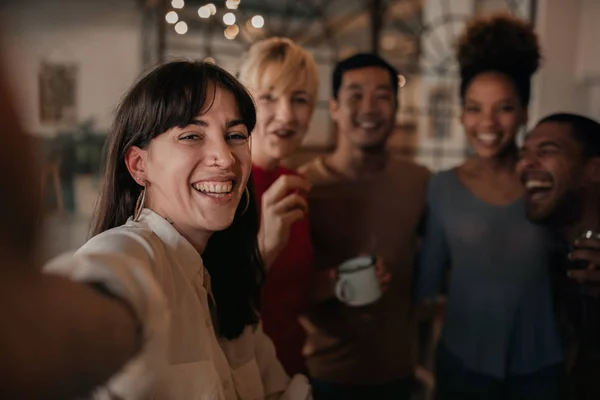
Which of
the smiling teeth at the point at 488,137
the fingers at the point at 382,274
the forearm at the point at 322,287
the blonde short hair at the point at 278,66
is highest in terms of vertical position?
the blonde short hair at the point at 278,66

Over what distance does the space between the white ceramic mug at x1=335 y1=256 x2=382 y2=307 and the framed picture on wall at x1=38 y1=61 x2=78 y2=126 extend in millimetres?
2070

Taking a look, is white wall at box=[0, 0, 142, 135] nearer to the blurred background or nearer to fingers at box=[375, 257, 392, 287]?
the blurred background

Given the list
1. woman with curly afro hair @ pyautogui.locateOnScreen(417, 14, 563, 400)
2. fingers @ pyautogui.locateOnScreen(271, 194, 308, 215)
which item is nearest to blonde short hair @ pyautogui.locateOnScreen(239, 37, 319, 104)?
fingers @ pyautogui.locateOnScreen(271, 194, 308, 215)

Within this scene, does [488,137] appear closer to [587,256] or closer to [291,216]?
[587,256]

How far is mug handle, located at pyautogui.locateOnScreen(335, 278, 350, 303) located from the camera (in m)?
0.97

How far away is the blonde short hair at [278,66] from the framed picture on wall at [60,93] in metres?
1.91

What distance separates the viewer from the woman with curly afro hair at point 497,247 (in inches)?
37.2

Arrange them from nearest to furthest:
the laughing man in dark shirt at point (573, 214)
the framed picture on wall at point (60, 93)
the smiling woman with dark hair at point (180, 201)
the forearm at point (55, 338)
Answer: the forearm at point (55, 338) → the smiling woman with dark hair at point (180, 201) → the laughing man in dark shirt at point (573, 214) → the framed picture on wall at point (60, 93)

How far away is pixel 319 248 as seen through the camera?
3.54ft

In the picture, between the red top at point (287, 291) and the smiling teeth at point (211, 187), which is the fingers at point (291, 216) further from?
the smiling teeth at point (211, 187)

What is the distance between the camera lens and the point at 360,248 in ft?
3.51

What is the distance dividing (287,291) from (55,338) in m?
0.71

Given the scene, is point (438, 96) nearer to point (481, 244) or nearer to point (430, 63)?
point (430, 63)

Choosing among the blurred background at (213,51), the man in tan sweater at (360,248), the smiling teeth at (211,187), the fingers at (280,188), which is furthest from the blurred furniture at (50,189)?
the man in tan sweater at (360,248)
